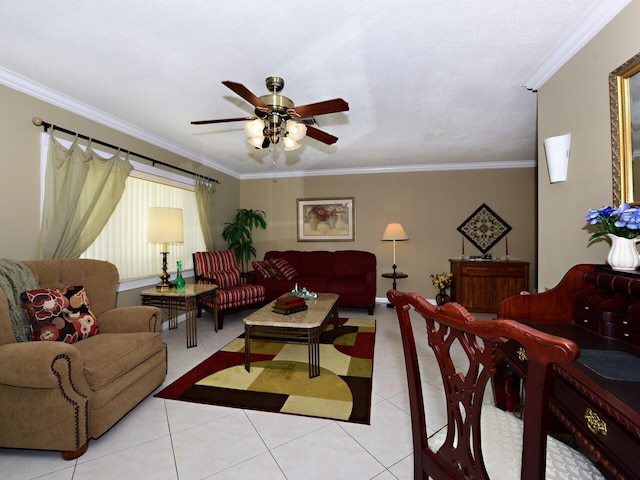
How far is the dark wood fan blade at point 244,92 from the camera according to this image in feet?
5.82

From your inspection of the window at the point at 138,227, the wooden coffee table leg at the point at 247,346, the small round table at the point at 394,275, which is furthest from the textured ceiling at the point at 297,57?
the small round table at the point at 394,275

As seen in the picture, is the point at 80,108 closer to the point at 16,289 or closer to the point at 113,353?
the point at 16,289

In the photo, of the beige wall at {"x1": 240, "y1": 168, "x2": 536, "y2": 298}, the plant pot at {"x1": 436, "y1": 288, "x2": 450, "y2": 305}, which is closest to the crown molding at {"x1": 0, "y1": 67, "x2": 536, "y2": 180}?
the beige wall at {"x1": 240, "y1": 168, "x2": 536, "y2": 298}

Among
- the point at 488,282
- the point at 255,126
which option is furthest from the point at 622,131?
the point at 488,282

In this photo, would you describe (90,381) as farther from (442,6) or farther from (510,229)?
(510,229)

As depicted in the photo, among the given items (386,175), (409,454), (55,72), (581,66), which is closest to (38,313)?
(55,72)

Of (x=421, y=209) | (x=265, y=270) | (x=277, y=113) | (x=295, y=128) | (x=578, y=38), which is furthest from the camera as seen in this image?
(x=421, y=209)

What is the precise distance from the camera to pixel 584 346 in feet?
4.23

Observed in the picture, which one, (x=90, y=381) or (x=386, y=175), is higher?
(x=386, y=175)

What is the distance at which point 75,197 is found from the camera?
2.96 meters

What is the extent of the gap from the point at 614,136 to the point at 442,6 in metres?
1.17

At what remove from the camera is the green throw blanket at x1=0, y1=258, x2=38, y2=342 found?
6.46ft

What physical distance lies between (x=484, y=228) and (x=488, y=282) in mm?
1172

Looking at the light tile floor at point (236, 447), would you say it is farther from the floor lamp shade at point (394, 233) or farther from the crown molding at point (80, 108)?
the floor lamp shade at point (394, 233)
